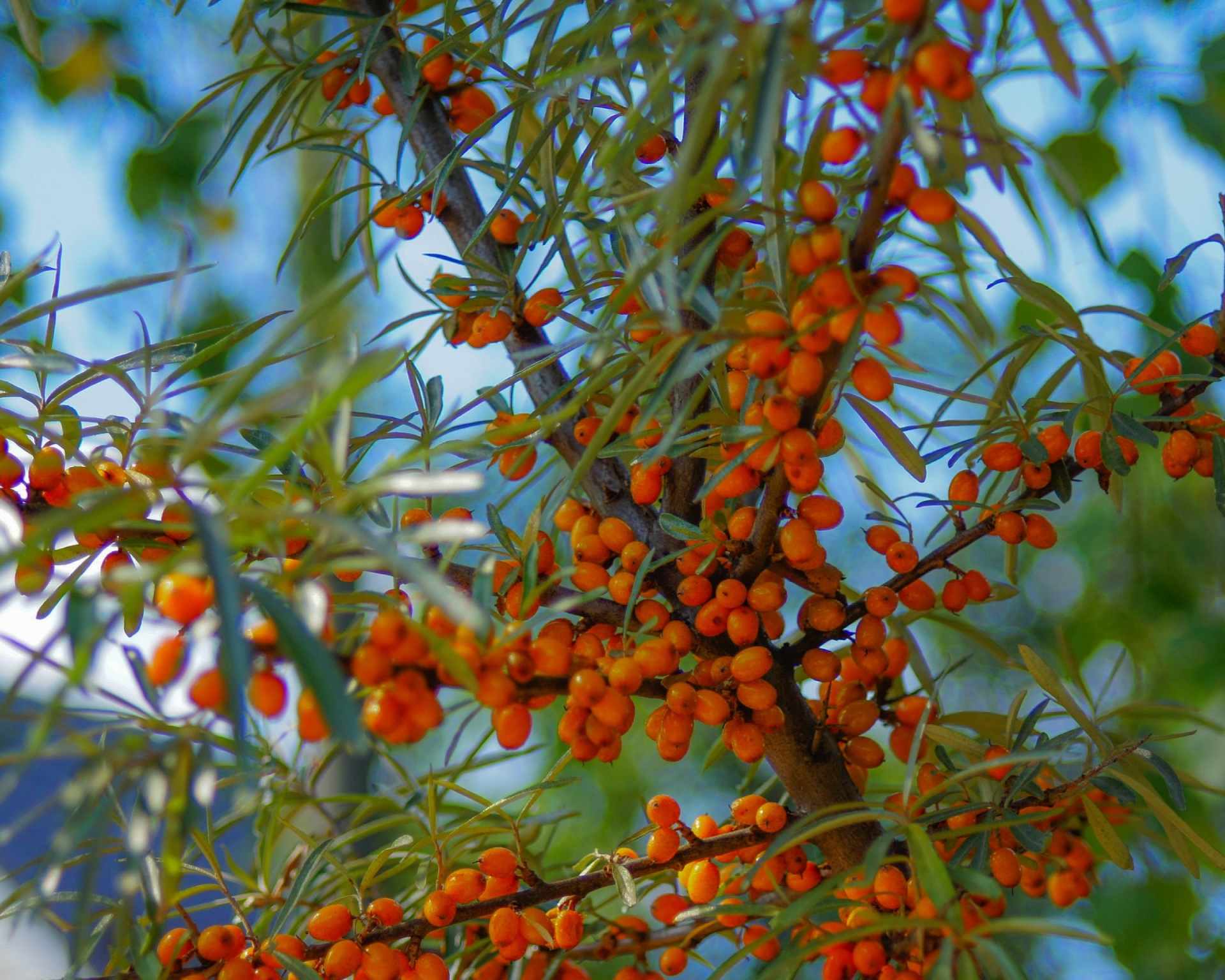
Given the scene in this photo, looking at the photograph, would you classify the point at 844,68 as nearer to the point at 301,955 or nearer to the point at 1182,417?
the point at 1182,417

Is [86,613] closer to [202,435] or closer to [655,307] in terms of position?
[202,435]

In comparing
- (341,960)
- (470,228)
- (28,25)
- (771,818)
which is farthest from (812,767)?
(28,25)

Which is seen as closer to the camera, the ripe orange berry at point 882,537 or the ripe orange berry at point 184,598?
the ripe orange berry at point 184,598

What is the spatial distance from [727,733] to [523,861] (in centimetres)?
14

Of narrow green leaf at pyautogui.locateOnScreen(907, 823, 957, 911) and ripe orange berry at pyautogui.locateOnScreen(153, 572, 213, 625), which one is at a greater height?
ripe orange berry at pyautogui.locateOnScreen(153, 572, 213, 625)

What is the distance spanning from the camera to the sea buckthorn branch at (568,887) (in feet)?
1.70

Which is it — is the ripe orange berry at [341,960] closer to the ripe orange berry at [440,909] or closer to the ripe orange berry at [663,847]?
the ripe orange berry at [440,909]

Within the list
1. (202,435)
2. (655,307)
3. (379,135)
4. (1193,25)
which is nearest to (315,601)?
(202,435)

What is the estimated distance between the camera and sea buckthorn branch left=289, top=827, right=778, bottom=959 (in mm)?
517

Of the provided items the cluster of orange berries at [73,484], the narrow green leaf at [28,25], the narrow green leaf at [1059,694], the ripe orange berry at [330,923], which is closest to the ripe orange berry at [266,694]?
the cluster of orange berries at [73,484]

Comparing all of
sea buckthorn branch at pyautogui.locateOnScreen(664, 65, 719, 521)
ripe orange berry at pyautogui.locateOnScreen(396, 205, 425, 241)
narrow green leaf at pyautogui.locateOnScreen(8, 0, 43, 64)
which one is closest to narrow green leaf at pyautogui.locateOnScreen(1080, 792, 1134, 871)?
sea buckthorn branch at pyautogui.locateOnScreen(664, 65, 719, 521)

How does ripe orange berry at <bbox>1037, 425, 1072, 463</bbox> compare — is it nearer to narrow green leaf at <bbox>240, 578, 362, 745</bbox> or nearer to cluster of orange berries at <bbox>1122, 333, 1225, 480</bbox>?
cluster of orange berries at <bbox>1122, 333, 1225, 480</bbox>

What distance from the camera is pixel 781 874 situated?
561 millimetres

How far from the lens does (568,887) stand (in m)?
0.53
